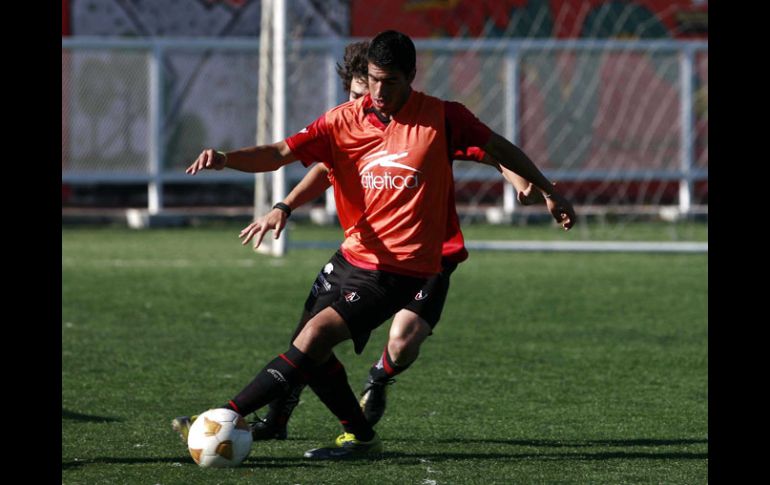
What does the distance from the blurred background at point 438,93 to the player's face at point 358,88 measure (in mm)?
11255

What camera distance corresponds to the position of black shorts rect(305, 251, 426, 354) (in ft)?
17.3

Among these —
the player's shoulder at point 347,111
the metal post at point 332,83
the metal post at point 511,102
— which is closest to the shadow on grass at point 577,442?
the player's shoulder at point 347,111

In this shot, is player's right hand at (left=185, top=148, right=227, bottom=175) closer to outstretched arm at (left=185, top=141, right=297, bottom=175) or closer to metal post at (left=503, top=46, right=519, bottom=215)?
outstretched arm at (left=185, top=141, right=297, bottom=175)

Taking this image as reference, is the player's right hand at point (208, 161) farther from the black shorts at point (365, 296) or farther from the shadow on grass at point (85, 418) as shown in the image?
the shadow on grass at point (85, 418)

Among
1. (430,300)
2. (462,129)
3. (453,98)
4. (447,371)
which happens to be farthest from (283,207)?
(453,98)

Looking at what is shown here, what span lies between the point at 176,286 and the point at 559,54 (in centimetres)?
929

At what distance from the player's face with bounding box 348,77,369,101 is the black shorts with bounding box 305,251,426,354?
77 cm

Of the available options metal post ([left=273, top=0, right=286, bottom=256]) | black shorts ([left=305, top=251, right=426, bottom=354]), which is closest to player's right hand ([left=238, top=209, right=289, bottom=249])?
black shorts ([left=305, top=251, right=426, bottom=354])

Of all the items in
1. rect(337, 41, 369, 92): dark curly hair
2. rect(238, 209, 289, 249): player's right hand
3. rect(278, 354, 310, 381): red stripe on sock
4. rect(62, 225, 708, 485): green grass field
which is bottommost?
rect(62, 225, 708, 485): green grass field

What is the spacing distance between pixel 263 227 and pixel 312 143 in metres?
0.47

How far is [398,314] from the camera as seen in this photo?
6039 millimetres

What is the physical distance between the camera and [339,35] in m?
20.1
